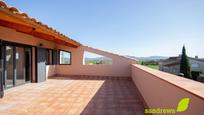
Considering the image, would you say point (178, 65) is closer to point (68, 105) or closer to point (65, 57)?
point (65, 57)

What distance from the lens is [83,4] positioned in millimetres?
11078

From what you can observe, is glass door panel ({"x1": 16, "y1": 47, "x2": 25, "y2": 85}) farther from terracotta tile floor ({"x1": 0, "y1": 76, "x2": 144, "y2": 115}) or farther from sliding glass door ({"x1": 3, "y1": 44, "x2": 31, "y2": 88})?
terracotta tile floor ({"x1": 0, "y1": 76, "x2": 144, "y2": 115})

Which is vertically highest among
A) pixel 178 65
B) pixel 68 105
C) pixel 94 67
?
pixel 94 67

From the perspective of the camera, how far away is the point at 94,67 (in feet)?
38.1

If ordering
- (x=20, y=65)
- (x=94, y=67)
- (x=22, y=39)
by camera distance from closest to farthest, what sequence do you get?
(x=22, y=39)
(x=20, y=65)
(x=94, y=67)

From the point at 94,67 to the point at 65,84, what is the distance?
371 centimetres

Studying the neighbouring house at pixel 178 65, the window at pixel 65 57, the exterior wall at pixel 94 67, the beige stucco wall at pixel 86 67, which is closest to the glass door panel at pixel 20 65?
the beige stucco wall at pixel 86 67

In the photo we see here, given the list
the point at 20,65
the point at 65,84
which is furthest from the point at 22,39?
the point at 65,84

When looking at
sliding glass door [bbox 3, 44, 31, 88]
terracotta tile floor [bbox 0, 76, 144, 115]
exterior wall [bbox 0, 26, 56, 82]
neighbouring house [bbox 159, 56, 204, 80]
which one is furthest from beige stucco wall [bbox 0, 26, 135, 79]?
neighbouring house [bbox 159, 56, 204, 80]

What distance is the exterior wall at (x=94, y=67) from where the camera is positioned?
11141 millimetres

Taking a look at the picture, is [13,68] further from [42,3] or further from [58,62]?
[58,62]

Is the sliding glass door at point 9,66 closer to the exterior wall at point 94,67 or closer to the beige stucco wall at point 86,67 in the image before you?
the beige stucco wall at point 86,67

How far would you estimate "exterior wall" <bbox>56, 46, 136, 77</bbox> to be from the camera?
1114 centimetres

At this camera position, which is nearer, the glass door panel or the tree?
the glass door panel
